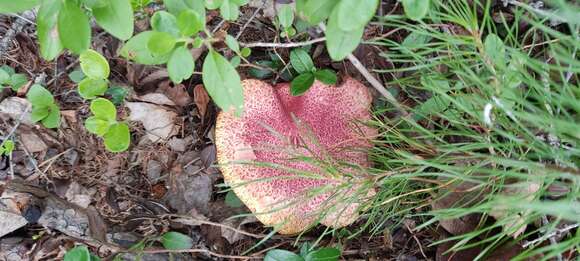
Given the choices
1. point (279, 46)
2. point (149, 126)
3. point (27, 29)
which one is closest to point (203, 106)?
point (149, 126)

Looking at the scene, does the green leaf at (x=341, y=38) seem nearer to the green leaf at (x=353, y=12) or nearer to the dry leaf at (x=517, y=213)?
the green leaf at (x=353, y=12)

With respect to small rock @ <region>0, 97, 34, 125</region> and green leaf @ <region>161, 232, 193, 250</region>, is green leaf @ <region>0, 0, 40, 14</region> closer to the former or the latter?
small rock @ <region>0, 97, 34, 125</region>

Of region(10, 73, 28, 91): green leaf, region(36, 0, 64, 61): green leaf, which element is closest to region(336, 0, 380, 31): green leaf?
region(36, 0, 64, 61): green leaf

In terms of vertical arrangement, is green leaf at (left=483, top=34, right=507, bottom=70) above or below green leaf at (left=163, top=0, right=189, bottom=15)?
below

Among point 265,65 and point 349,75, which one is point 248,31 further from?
point 349,75

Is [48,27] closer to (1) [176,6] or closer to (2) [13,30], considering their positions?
(1) [176,6]

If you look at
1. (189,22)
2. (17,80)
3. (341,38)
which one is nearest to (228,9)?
(189,22)
